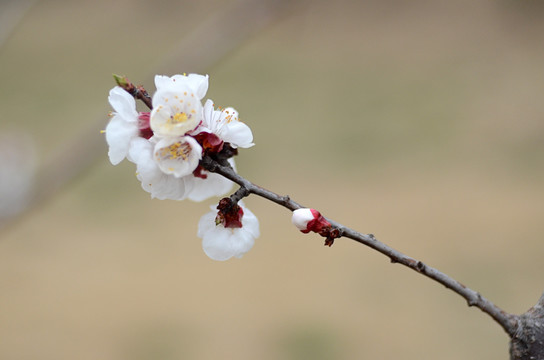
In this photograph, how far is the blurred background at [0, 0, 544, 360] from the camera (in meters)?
2.46

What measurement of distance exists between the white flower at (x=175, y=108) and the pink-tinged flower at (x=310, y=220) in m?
0.09

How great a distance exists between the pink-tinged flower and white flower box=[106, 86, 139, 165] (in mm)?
121

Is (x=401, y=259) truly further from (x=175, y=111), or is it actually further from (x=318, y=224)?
(x=175, y=111)

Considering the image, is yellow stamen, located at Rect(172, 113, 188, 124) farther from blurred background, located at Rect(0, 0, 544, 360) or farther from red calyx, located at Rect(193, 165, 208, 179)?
blurred background, located at Rect(0, 0, 544, 360)

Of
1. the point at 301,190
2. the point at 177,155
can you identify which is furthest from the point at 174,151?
the point at 301,190

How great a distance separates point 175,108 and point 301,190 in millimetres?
3351

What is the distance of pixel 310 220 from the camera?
14.6 inches

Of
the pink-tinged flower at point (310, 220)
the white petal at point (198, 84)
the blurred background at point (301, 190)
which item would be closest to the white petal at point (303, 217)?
the pink-tinged flower at point (310, 220)

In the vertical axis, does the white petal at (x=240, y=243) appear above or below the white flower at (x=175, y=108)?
below

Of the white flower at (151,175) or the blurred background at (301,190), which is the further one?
the blurred background at (301,190)

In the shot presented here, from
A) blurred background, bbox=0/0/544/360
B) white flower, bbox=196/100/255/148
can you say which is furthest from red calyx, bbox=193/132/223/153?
blurred background, bbox=0/0/544/360

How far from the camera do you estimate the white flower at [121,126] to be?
37 centimetres

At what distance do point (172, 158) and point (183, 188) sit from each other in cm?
3

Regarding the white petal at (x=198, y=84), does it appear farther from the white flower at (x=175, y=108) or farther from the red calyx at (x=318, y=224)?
the red calyx at (x=318, y=224)
